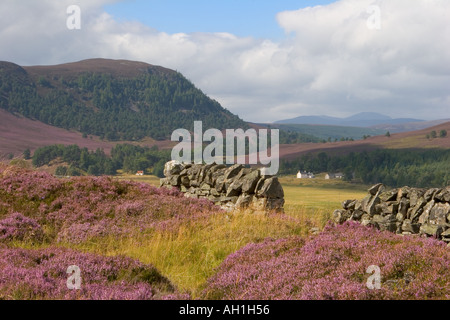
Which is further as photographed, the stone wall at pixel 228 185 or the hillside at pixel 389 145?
the hillside at pixel 389 145

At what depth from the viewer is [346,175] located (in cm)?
8825

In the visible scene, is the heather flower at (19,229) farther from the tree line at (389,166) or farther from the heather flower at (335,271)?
the tree line at (389,166)

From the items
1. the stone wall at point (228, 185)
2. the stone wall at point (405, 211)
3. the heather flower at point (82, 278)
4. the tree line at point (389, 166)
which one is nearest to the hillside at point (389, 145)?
the tree line at point (389, 166)

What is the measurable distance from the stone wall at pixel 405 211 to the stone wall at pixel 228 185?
3.48 meters

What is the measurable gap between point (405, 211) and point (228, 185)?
739 centimetres

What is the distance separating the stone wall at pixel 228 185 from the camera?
1547 cm

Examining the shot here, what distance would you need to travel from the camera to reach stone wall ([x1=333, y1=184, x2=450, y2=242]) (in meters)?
9.84

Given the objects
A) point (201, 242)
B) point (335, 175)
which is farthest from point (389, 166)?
point (201, 242)

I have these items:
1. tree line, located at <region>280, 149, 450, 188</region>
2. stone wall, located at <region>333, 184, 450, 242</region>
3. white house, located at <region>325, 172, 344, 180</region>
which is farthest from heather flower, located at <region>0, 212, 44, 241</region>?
white house, located at <region>325, 172, 344, 180</region>

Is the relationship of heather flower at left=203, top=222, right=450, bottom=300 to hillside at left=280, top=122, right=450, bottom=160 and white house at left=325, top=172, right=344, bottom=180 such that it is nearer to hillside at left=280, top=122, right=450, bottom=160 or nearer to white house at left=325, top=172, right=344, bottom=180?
white house at left=325, top=172, right=344, bottom=180

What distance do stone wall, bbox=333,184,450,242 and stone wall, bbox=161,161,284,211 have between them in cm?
348
